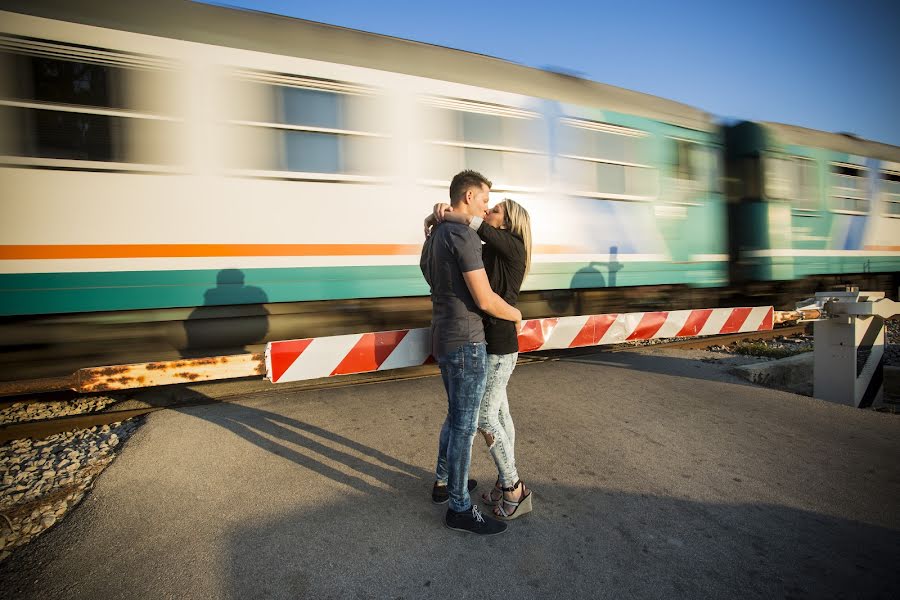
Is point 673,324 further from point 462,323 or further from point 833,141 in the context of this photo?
point 833,141

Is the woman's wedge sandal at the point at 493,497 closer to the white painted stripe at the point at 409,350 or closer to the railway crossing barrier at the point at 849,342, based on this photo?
the white painted stripe at the point at 409,350

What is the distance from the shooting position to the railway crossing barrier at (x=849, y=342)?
4336 mm

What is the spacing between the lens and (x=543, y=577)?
2127 millimetres

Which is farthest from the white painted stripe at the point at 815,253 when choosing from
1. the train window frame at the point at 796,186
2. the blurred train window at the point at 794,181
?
the blurred train window at the point at 794,181

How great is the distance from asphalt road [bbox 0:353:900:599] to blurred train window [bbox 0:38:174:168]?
2392mm

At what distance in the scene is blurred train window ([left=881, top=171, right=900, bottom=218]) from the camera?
904cm

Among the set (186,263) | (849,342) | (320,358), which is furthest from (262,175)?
(849,342)

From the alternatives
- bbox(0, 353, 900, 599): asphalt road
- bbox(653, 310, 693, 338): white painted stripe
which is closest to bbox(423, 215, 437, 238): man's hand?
bbox(0, 353, 900, 599): asphalt road

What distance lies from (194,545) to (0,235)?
325 cm

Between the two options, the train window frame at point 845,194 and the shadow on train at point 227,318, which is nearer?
the shadow on train at point 227,318

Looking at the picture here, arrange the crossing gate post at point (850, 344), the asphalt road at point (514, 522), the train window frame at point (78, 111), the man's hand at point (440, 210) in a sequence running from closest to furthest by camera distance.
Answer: the asphalt road at point (514, 522)
the man's hand at point (440, 210)
the train window frame at point (78, 111)
the crossing gate post at point (850, 344)

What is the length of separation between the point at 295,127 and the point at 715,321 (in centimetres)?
453

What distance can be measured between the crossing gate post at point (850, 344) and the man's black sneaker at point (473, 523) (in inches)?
154

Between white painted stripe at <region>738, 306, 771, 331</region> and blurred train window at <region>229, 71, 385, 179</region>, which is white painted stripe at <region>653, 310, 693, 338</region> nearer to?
white painted stripe at <region>738, 306, 771, 331</region>
